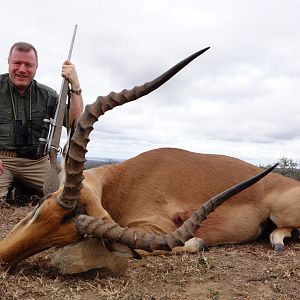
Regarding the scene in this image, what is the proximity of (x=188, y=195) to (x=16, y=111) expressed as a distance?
13.8 feet

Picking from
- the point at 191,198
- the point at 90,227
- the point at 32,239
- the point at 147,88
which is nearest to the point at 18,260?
the point at 32,239

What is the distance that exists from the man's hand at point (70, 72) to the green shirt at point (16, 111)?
4.24 ft

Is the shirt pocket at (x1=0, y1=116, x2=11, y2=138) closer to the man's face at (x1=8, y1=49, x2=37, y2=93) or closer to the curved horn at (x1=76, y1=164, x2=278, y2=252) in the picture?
the man's face at (x1=8, y1=49, x2=37, y2=93)

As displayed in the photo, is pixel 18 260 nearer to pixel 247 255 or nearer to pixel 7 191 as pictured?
pixel 247 255

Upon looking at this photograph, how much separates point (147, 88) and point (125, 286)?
68.8 inches

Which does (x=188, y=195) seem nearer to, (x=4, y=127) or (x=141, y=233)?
(x=141, y=233)

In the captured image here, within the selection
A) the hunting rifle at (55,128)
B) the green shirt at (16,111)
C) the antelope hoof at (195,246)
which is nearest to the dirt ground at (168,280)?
the antelope hoof at (195,246)

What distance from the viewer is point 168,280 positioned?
4.58m

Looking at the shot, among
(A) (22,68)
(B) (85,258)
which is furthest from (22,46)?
(B) (85,258)

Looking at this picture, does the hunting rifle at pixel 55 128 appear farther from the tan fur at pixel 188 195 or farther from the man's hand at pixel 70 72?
the tan fur at pixel 188 195

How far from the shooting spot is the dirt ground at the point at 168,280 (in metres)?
4.07

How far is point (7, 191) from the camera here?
9.48 m

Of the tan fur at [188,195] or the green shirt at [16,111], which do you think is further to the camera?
the green shirt at [16,111]

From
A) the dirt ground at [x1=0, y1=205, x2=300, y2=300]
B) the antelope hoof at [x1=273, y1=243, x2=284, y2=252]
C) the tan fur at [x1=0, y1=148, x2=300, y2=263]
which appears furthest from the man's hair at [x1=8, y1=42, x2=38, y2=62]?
the antelope hoof at [x1=273, y1=243, x2=284, y2=252]
